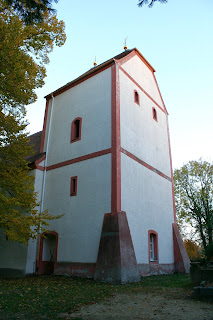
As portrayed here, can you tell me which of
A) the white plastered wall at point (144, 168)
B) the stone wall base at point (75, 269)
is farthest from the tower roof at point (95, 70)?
the stone wall base at point (75, 269)

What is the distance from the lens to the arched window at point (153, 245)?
13.6 m

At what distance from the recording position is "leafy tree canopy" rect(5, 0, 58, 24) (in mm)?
5371

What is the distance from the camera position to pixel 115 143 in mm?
12469

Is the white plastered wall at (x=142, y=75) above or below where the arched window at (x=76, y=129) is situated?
above

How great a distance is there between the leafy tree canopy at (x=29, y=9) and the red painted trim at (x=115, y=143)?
23.9 ft

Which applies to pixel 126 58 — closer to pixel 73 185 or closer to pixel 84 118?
pixel 84 118

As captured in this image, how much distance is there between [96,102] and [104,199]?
5568 millimetres

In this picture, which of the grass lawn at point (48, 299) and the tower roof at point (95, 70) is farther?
the tower roof at point (95, 70)

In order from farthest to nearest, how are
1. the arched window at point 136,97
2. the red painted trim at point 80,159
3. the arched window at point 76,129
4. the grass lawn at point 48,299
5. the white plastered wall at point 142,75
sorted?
1. the white plastered wall at point 142,75
2. the arched window at point 136,97
3. the arched window at point 76,129
4. the red painted trim at point 80,159
5. the grass lawn at point 48,299

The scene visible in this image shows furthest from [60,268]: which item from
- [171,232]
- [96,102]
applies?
[96,102]

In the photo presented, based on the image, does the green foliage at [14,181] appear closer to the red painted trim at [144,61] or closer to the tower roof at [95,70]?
the tower roof at [95,70]

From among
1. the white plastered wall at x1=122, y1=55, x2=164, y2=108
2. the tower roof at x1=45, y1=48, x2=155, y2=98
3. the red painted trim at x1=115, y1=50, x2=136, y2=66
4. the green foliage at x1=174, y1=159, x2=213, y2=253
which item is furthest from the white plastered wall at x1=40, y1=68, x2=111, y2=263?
the green foliage at x1=174, y1=159, x2=213, y2=253

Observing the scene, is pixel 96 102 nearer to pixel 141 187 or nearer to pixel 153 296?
pixel 141 187

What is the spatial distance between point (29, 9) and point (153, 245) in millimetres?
12141
